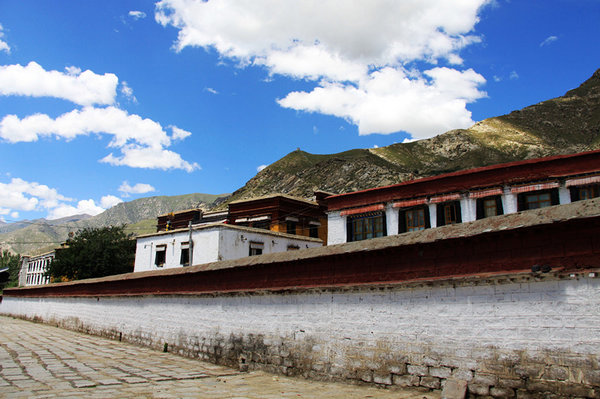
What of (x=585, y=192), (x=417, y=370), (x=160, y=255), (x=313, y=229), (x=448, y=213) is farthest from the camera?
(x=313, y=229)

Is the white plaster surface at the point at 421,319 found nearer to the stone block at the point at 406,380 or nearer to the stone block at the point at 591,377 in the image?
the stone block at the point at 591,377

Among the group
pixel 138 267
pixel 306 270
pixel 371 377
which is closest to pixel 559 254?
A: pixel 371 377

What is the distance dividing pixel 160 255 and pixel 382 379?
2324cm

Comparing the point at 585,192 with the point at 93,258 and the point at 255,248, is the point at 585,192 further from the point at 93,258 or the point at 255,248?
the point at 93,258

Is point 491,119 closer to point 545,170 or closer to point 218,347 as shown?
point 545,170

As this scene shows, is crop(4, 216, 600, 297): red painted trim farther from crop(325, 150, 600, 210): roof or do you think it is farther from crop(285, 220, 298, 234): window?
crop(285, 220, 298, 234): window

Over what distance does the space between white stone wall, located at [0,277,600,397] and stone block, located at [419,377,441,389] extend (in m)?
0.02

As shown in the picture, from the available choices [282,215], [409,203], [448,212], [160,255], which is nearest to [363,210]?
[409,203]

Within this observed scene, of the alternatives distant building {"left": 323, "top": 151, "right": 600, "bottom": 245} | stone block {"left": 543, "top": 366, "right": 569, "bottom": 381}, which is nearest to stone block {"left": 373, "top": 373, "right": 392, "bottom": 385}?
stone block {"left": 543, "top": 366, "right": 569, "bottom": 381}

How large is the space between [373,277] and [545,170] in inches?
576

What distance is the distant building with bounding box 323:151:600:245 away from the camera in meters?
19.0

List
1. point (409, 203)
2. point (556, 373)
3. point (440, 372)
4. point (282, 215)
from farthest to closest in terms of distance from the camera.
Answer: point (282, 215) < point (409, 203) < point (440, 372) < point (556, 373)

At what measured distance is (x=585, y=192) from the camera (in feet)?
60.7

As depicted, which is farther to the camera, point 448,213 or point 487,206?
point 448,213
